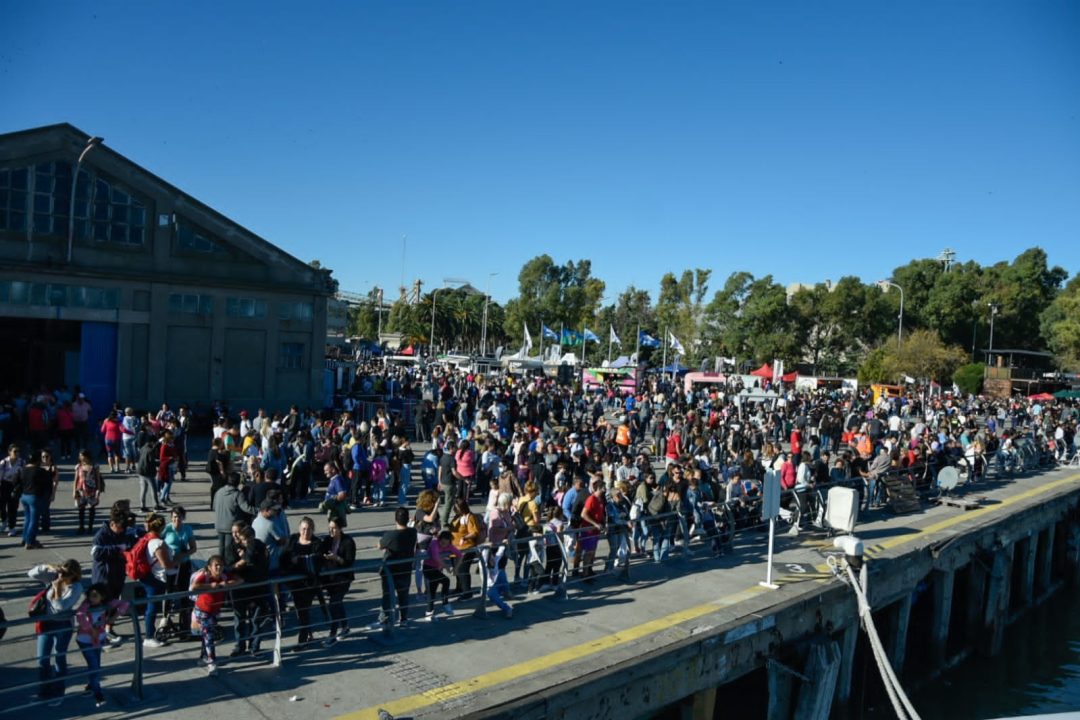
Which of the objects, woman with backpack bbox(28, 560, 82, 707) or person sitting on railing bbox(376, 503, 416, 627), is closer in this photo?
woman with backpack bbox(28, 560, 82, 707)

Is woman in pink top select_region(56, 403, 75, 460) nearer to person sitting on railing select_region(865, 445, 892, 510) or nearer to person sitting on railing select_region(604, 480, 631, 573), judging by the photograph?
person sitting on railing select_region(604, 480, 631, 573)

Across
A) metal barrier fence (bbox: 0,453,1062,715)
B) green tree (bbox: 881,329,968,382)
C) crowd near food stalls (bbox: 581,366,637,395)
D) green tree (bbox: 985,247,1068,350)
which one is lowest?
metal barrier fence (bbox: 0,453,1062,715)

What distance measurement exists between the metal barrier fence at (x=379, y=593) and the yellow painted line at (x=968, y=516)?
4.09 m

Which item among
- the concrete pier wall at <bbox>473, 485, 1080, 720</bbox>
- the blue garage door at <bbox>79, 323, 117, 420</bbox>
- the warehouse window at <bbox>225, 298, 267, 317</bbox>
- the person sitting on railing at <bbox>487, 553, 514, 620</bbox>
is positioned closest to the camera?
the concrete pier wall at <bbox>473, 485, 1080, 720</bbox>

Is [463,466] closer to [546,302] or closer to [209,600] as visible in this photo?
[209,600]

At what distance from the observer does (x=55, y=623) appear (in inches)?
316

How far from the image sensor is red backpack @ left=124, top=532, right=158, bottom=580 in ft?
31.1

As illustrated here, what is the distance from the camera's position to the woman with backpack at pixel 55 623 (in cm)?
797

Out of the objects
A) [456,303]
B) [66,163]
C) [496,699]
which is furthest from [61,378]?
[456,303]

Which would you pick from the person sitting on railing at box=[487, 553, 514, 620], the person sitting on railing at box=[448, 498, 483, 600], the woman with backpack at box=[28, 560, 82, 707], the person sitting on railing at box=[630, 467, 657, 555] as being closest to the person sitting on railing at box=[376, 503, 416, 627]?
the person sitting on railing at box=[448, 498, 483, 600]

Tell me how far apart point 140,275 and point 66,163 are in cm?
417

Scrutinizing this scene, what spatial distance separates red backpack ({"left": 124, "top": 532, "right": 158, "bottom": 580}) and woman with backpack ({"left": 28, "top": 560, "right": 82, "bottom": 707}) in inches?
41.6

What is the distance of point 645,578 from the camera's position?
44.8ft

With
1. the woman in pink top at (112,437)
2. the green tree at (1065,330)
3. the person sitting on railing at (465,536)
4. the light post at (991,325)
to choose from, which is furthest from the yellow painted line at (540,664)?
the light post at (991,325)
